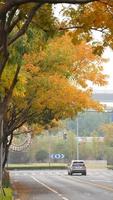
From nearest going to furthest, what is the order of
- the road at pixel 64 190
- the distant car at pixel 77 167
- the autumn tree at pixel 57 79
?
1. the autumn tree at pixel 57 79
2. the road at pixel 64 190
3. the distant car at pixel 77 167

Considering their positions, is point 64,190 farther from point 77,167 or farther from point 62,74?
point 77,167

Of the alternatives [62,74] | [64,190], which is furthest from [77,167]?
[62,74]

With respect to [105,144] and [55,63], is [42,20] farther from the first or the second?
[105,144]

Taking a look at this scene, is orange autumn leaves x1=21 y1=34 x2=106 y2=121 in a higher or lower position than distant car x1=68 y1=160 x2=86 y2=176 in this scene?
higher

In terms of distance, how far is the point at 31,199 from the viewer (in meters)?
28.2

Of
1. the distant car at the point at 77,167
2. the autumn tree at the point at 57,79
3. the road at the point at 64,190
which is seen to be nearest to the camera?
the autumn tree at the point at 57,79

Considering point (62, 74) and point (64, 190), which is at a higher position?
point (62, 74)

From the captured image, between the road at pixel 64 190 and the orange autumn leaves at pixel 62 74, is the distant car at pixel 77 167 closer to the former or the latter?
the road at pixel 64 190

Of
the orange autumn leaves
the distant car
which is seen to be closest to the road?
the orange autumn leaves

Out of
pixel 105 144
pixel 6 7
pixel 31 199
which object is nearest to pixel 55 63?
pixel 31 199

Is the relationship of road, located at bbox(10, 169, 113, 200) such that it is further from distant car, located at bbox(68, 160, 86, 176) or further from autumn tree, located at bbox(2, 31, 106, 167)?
distant car, located at bbox(68, 160, 86, 176)

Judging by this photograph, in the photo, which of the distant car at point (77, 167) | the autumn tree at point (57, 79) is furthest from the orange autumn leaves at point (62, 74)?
the distant car at point (77, 167)

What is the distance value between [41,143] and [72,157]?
6.82 metres

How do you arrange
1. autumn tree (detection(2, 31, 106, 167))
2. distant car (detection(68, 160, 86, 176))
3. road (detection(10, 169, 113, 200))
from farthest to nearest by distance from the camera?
distant car (detection(68, 160, 86, 176)) → road (detection(10, 169, 113, 200)) → autumn tree (detection(2, 31, 106, 167))
